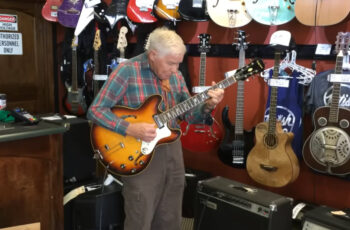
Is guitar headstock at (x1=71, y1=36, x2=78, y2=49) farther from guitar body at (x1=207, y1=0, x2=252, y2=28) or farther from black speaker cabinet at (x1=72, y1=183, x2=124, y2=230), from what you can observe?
black speaker cabinet at (x1=72, y1=183, x2=124, y2=230)

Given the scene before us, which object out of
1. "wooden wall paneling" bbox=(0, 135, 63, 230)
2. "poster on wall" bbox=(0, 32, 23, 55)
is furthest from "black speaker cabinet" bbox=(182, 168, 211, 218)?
"poster on wall" bbox=(0, 32, 23, 55)

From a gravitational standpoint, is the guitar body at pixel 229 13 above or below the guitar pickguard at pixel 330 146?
above

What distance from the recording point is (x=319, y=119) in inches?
95.7

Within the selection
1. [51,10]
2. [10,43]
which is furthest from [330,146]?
[10,43]

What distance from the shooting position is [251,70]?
83.9 inches

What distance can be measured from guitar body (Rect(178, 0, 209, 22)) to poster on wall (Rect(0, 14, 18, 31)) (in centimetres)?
261

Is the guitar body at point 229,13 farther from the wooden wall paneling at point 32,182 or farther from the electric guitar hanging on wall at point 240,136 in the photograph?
the wooden wall paneling at point 32,182

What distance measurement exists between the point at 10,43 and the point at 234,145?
10.7ft

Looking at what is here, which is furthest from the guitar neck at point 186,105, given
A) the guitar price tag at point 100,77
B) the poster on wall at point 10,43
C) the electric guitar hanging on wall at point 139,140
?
the poster on wall at point 10,43

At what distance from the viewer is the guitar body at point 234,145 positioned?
2.80 meters

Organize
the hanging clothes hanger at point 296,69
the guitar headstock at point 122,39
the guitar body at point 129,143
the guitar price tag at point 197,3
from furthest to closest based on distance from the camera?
the guitar headstock at point 122,39, the guitar price tag at point 197,3, the hanging clothes hanger at point 296,69, the guitar body at point 129,143

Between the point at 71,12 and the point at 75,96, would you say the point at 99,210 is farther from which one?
the point at 71,12

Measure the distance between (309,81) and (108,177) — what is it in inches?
57.5

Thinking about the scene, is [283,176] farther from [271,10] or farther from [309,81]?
[271,10]
